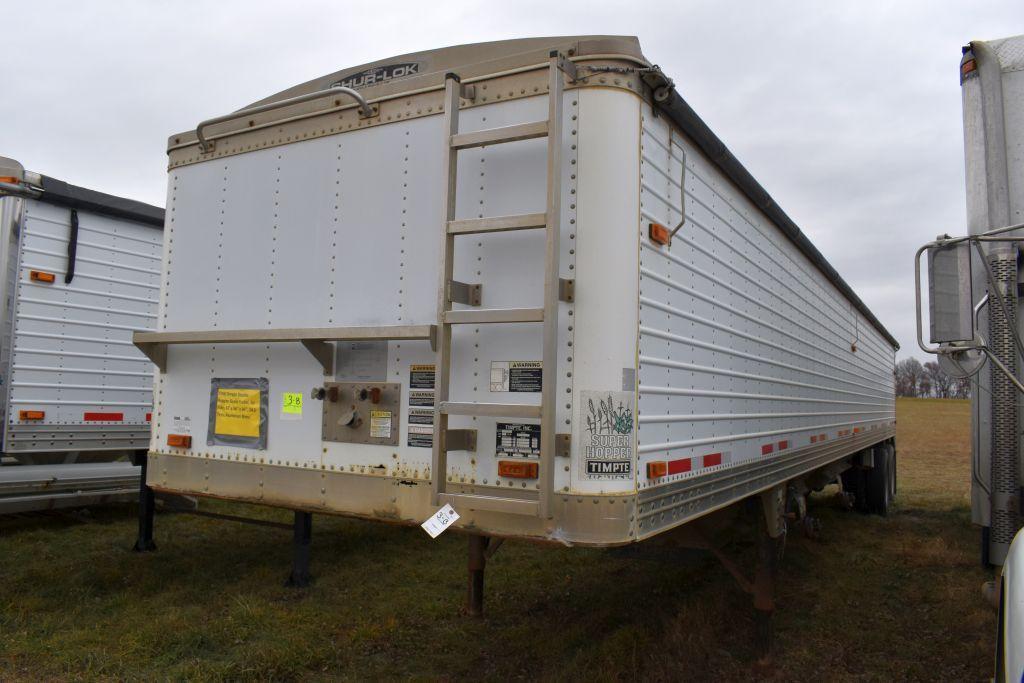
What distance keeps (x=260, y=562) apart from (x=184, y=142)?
372 centimetres

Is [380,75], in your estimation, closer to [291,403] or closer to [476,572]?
[291,403]

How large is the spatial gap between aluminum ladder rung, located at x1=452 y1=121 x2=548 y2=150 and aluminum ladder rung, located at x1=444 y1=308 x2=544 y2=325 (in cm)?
66

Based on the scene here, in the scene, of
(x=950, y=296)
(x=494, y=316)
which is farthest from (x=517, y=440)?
(x=950, y=296)

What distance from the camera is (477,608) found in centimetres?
511

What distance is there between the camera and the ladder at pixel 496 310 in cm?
268

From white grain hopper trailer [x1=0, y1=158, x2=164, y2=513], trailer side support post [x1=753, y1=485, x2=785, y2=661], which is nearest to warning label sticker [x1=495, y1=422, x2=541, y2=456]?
trailer side support post [x1=753, y1=485, x2=785, y2=661]

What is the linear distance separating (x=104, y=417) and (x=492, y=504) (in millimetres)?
5388

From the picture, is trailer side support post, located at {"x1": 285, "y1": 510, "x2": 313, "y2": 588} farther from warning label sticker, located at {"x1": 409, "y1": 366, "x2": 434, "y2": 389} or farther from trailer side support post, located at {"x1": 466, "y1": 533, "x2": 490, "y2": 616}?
warning label sticker, located at {"x1": 409, "y1": 366, "x2": 434, "y2": 389}

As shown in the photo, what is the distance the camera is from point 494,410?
270 cm

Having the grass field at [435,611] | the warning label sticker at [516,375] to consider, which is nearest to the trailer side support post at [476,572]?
the grass field at [435,611]

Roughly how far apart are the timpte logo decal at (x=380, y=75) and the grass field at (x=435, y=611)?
2.86 m

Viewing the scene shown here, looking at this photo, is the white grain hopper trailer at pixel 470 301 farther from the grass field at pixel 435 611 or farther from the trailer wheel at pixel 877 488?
the trailer wheel at pixel 877 488

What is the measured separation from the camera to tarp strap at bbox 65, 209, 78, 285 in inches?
259

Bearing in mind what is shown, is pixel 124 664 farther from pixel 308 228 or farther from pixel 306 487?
pixel 308 228
